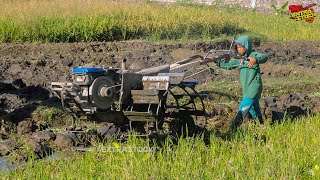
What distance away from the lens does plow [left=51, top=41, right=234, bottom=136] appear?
18.2 feet

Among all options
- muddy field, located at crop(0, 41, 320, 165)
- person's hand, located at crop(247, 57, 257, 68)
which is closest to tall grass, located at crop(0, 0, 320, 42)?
muddy field, located at crop(0, 41, 320, 165)

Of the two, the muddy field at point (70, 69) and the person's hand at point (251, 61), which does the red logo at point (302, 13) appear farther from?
the person's hand at point (251, 61)

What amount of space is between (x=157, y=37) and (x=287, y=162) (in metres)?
8.93

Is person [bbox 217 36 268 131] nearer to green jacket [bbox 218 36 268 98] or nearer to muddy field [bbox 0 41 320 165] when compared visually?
green jacket [bbox 218 36 268 98]

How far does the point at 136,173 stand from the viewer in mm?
4676

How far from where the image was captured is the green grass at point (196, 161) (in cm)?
471

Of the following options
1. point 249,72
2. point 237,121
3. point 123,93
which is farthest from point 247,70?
point 123,93

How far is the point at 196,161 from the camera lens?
4965 mm

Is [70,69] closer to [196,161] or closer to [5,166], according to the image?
[5,166]

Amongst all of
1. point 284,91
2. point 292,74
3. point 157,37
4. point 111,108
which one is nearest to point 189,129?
point 111,108

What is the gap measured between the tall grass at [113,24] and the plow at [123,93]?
6508 mm

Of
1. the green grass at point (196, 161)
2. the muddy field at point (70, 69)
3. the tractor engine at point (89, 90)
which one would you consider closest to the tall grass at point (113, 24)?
the muddy field at point (70, 69)

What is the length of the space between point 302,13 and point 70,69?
12127 millimetres

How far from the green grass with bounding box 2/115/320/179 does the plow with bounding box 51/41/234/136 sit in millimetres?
313
